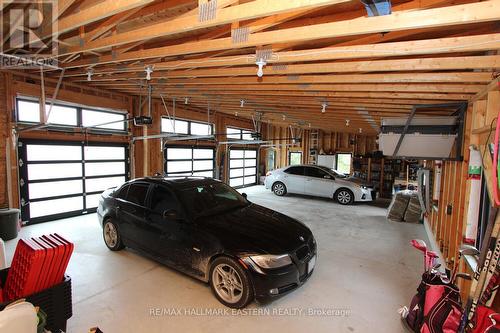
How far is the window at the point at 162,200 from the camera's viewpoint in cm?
337

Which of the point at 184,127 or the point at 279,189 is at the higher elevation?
the point at 184,127

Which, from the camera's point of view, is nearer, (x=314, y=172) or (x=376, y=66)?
(x=376, y=66)

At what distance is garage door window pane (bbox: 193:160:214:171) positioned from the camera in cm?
885

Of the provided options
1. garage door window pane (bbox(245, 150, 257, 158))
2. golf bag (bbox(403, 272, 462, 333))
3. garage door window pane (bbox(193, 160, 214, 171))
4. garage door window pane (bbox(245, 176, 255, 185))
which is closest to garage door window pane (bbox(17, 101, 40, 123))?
garage door window pane (bbox(193, 160, 214, 171))

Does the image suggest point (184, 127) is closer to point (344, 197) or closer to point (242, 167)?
point (242, 167)

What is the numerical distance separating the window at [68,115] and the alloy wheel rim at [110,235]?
2.17m

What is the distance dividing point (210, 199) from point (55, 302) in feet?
6.27

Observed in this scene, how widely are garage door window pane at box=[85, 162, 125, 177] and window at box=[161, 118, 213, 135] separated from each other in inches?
66.0

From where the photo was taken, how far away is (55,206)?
18.6 ft

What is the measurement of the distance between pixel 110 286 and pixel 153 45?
310cm

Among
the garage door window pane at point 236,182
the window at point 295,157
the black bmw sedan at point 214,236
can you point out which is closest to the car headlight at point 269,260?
the black bmw sedan at point 214,236

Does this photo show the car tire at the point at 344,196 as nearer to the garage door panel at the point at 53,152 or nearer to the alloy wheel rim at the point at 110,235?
the alloy wheel rim at the point at 110,235

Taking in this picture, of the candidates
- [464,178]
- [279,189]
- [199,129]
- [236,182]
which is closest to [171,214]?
[464,178]

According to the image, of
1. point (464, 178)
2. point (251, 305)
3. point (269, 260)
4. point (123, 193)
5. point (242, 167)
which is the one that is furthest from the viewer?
point (242, 167)
